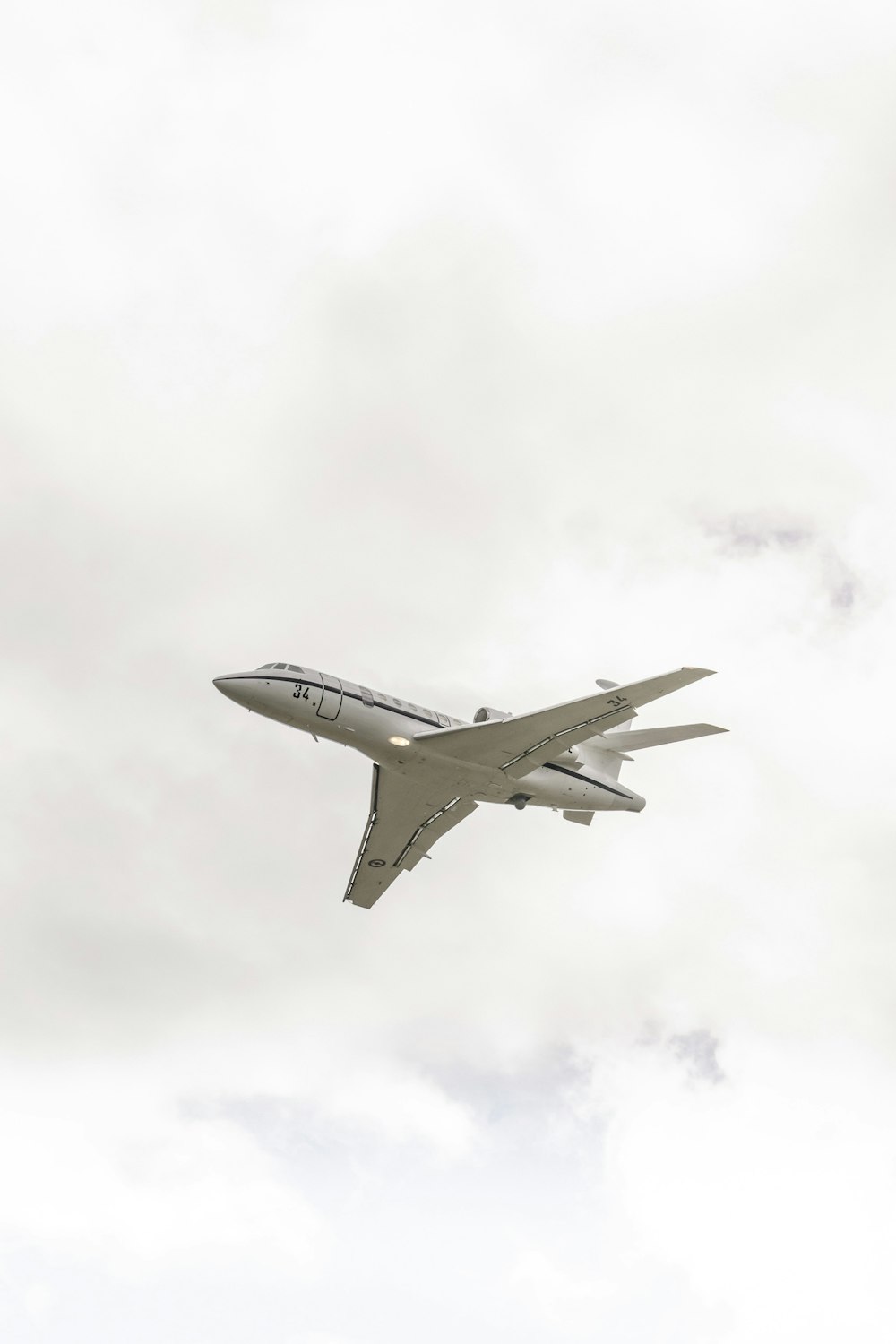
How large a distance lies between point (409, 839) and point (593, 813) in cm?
781

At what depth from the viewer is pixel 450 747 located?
141ft

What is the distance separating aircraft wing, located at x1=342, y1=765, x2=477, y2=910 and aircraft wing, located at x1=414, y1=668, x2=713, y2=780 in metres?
2.68

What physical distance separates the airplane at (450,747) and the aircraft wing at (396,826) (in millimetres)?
49

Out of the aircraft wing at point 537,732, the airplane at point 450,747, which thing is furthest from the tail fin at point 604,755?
the aircraft wing at point 537,732

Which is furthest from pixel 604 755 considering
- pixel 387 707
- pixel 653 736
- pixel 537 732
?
pixel 387 707

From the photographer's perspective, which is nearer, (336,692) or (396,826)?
(336,692)

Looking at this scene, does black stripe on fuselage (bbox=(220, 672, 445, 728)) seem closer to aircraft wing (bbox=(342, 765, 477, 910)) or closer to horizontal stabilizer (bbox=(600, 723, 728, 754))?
aircraft wing (bbox=(342, 765, 477, 910))

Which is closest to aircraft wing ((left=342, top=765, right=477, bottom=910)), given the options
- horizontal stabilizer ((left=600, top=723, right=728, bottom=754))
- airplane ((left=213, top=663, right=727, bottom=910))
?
airplane ((left=213, top=663, right=727, bottom=910))

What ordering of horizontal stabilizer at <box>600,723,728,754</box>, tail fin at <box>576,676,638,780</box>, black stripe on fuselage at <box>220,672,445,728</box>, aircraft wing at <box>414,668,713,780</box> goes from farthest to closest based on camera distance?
tail fin at <box>576,676,638,780</box> < horizontal stabilizer at <box>600,723,728,754</box> < black stripe on fuselage at <box>220,672,445,728</box> < aircraft wing at <box>414,668,713,780</box>

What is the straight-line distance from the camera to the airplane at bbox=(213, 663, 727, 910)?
41188 millimetres

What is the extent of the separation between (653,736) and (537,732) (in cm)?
664

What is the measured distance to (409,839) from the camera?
163ft

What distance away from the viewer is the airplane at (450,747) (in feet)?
135

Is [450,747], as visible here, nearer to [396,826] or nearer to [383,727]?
[383,727]
